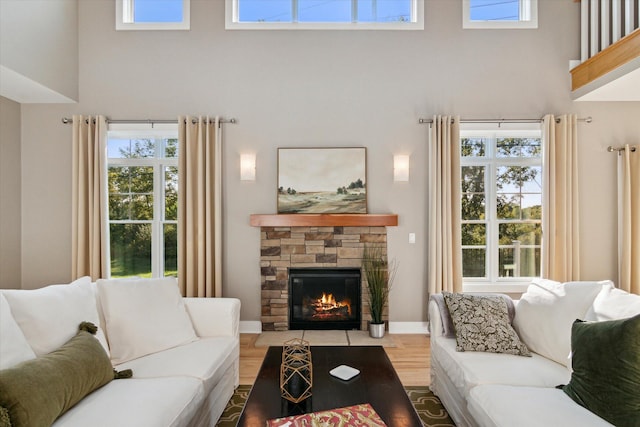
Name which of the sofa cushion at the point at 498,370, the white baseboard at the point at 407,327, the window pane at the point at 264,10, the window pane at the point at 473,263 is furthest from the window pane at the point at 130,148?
the window pane at the point at 473,263

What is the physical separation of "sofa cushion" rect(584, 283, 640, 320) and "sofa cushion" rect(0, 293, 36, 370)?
2.85 metres

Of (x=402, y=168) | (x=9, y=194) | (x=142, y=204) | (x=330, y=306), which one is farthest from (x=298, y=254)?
(x=9, y=194)

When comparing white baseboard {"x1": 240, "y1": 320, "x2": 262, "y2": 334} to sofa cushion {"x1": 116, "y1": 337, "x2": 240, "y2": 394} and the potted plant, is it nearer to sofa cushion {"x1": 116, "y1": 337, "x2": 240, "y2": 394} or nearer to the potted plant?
the potted plant

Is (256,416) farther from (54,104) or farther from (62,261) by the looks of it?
(54,104)

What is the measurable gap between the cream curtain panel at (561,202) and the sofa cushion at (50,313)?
4.15m

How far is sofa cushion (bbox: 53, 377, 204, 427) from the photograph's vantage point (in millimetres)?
1437

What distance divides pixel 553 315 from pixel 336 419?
1.57 m

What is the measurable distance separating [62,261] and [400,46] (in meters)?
4.49

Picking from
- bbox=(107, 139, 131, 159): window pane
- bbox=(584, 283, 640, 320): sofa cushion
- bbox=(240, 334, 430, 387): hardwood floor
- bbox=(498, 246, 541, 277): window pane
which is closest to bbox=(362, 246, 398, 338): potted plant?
bbox=(240, 334, 430, 387): hardwood floor

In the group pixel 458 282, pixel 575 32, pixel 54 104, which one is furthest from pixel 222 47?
pixel 575 32

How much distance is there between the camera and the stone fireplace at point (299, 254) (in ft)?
12.8

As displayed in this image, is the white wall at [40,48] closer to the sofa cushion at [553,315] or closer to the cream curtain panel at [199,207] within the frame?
the cream curtain panel at [199,207]

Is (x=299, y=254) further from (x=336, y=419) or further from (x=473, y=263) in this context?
(x=336, y=419)

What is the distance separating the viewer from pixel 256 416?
4.91 ft
